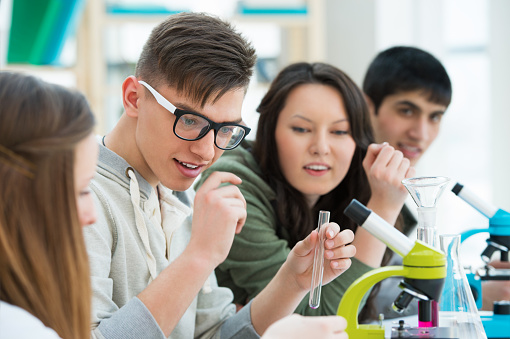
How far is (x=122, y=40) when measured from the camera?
3.04 m

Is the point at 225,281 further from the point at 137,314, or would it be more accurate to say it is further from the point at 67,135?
the point at 67,135

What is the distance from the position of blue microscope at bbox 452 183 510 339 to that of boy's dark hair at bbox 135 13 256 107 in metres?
0.50

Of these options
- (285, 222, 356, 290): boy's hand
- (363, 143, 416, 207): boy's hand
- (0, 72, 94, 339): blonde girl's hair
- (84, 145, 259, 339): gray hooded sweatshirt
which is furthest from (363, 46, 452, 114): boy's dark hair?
(0, 72, 94, 339): blonde girl's hair

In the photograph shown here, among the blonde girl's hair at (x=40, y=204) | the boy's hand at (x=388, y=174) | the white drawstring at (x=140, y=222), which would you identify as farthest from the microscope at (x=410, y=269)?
the boy's hand at (x=388, y=174)

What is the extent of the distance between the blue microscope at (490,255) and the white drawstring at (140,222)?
2.02 ft

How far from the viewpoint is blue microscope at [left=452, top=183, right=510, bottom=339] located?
128cm

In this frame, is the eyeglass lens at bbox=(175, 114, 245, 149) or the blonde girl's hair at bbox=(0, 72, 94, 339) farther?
the eyeglass lens at bbox=(175, 114, 245, 149)

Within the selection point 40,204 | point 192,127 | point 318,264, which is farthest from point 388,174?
point 40,204

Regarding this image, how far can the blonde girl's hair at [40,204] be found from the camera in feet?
2.41

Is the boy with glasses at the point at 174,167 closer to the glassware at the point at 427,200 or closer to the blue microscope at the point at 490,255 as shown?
the glassware at the point at 427,200

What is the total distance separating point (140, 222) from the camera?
1.22m

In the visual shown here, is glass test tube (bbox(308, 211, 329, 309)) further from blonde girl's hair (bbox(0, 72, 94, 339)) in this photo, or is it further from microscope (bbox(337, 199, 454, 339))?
blonde girl's hair (bbox(0, 72, 94, 339))

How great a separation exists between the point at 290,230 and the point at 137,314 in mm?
774

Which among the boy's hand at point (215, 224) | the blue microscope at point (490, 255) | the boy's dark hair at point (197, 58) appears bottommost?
the blue microscope at point (490, 255)
